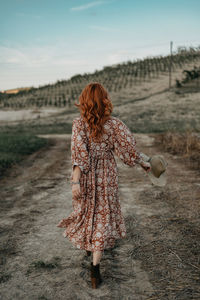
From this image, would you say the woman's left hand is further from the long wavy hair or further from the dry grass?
the dry grass

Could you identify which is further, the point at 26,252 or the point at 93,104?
the point at 26,252

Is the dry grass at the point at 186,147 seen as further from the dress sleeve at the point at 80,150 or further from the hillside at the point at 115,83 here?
the hillside at the point at 115,83

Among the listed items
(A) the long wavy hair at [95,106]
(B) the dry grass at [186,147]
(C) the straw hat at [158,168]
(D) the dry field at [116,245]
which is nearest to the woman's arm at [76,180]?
(A) the long wavy hair at [95,106]

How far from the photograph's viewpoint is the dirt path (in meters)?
3.01

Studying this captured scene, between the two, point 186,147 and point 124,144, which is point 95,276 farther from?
point 186,147

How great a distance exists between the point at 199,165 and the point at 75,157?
238 inches

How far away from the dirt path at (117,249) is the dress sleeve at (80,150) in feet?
3.74

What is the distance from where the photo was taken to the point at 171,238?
4074mm

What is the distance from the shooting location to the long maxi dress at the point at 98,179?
3170mm

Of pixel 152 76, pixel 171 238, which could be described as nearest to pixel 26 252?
pixel 171 238

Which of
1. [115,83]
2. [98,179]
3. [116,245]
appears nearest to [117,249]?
[116,245]

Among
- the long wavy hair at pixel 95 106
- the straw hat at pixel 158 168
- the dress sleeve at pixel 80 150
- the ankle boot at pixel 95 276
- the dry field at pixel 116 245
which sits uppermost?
the long wavy hair at pixel 95 106

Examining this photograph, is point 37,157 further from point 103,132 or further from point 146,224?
point 103,132

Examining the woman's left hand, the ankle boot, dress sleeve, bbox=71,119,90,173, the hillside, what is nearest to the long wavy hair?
dress sleeve, bbox=71,119,90,173
